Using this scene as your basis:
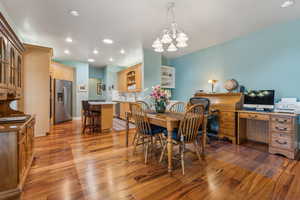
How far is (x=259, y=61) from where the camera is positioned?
3352 millimetres

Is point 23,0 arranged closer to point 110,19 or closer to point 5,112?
point 110,19

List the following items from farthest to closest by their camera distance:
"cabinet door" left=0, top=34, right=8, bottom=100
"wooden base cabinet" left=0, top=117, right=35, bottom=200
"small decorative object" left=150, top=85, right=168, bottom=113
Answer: "small decorative object" left=150, top=85, right=168, bottom=113 → "cabinet door" left=0, top=34, right=8, bottom=100 → "wooden base cabinet" left=0, top=117, right=35, bottom=200

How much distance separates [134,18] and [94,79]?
222 inches

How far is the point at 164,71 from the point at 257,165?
4083 millimetres

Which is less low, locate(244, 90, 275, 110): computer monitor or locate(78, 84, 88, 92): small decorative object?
locate(78, 84, 88, 92): small decorative object

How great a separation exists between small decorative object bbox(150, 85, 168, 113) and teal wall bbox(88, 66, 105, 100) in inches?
230

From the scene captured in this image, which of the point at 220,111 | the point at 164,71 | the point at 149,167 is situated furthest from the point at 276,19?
the point at 149,167

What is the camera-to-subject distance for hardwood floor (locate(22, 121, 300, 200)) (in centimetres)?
158

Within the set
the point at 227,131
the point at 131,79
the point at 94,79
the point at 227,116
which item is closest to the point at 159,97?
the point at 227,116

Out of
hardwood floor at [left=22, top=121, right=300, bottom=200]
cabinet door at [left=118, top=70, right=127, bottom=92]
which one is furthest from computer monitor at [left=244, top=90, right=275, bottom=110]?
cabinet door at [left=118, top=70, right=127, bottom=92]

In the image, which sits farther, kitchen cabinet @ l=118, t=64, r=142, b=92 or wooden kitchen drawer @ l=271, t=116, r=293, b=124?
kitchen cabinet @ l=118, t=64, r=142, b=92

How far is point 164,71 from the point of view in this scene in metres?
5.49

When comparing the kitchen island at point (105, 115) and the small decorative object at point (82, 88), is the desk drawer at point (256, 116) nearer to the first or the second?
→ the kitchen island at point (105, 115)

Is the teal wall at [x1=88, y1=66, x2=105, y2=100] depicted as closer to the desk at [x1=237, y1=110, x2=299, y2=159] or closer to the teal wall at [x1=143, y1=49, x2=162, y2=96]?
the teal wall at [x1=143, y1=49, x2=162, y2=96]
